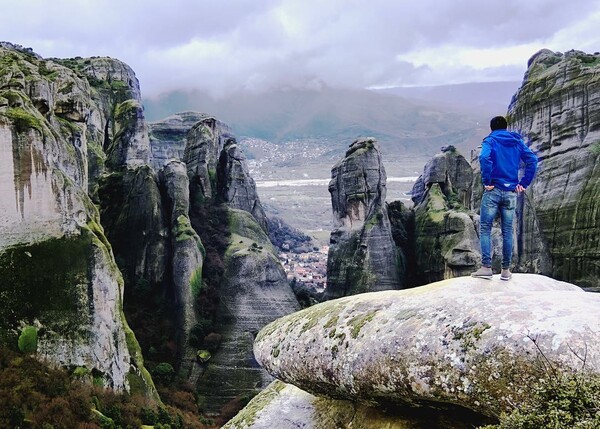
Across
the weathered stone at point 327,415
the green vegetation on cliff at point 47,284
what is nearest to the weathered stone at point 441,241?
the green vegetation on cliff at point 47,284

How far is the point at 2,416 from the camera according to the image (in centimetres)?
1959

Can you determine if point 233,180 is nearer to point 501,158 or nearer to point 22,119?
point 22,119

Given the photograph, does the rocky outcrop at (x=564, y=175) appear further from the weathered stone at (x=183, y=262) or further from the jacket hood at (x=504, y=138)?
the jacket hood at (x=504, y=138)

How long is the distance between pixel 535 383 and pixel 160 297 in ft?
131

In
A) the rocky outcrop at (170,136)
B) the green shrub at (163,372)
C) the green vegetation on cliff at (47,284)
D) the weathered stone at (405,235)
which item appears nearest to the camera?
the green vegetation on cliff at (47,284)

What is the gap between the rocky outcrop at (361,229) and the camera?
45969 mm

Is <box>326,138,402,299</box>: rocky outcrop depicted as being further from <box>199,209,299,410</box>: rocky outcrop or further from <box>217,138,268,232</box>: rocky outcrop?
<box>217,138,268,232</box>: rocky outcrop

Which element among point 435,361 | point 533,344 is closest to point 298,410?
point 435,361

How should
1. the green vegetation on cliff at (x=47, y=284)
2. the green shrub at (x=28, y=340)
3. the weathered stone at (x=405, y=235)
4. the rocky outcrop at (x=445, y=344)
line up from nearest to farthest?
1. the rocky outcrop at (x=445, y=344)
2. the green shrub at (x=28, y=340)
3. the green vegetation on cliff at (x=47, y=284)
4. the weathered stone at (x=405, y=235)

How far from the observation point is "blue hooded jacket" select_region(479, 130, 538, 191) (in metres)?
8.92

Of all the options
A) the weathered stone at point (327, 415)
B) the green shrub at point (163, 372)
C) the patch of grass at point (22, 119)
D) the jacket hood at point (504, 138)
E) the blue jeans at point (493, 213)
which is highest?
the patch of grass at point (22, 119)

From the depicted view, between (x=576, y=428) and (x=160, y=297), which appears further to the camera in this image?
(x=160, y=297)

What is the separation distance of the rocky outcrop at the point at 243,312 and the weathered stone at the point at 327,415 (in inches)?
1083

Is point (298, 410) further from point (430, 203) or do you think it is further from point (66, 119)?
point (430, 203)
